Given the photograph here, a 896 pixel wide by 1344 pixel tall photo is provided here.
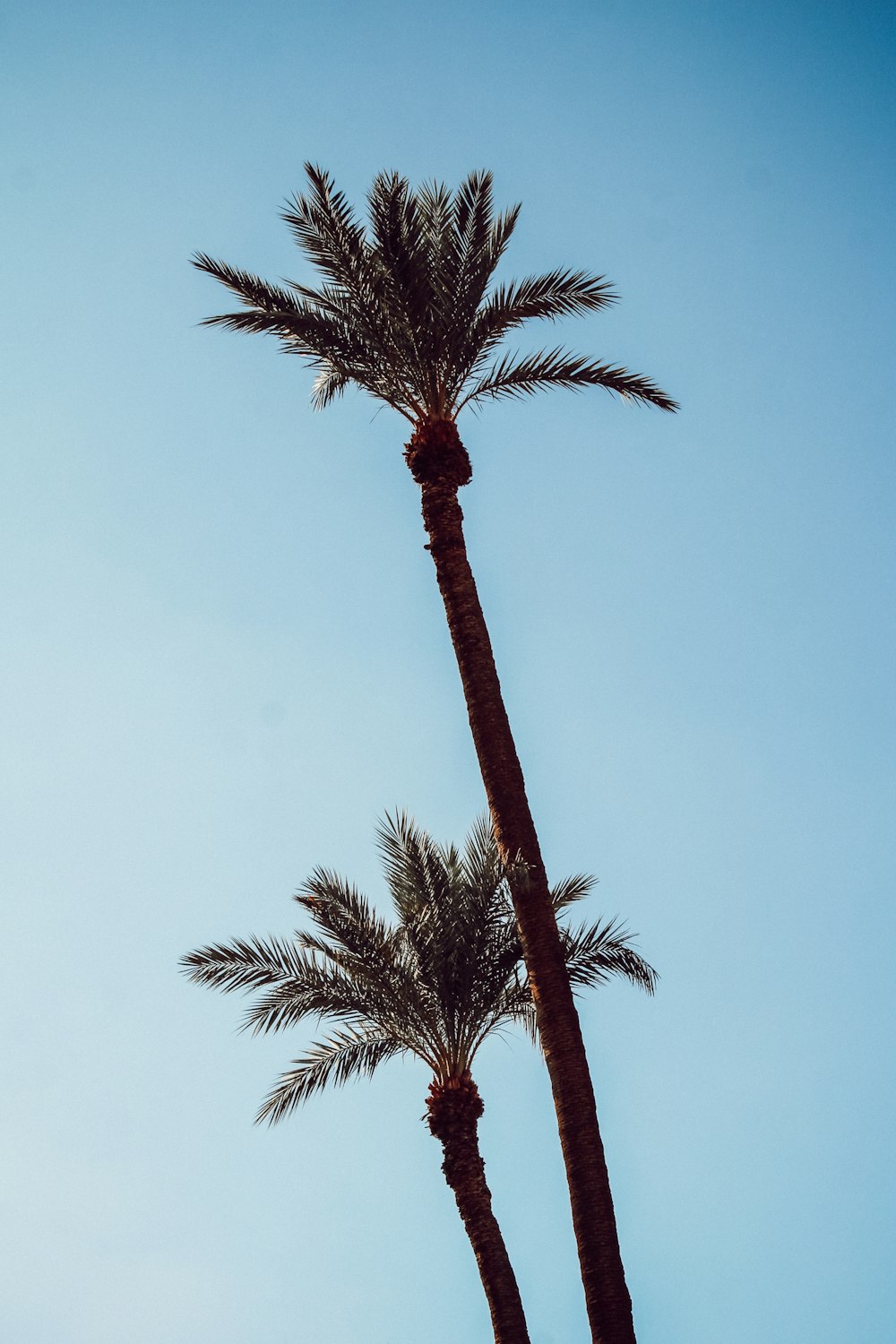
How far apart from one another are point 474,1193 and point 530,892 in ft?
13.2

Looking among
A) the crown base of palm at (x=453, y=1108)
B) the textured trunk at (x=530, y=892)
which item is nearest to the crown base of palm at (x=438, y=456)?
the textured trunk at (x=530, y=892)

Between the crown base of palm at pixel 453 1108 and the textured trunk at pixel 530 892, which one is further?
the crown base of palm at pixel 453 1108

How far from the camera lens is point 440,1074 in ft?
50.6

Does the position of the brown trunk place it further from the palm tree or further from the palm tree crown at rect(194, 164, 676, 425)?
the palm tree crown at rect(194, 164, 676, 425)

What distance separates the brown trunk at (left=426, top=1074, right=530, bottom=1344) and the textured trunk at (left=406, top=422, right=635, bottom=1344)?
279 centimetres

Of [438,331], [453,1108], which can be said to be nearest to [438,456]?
[438,331]

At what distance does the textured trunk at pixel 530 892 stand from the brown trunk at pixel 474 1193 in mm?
2787

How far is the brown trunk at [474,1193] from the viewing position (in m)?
14.1

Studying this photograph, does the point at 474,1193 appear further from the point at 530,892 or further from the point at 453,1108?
the point at 530,892

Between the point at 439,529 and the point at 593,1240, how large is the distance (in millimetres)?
7866

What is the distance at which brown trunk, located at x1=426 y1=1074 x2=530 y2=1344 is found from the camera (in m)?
14.1

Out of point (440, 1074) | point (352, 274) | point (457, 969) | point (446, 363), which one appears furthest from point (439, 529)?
point (440, 1074)

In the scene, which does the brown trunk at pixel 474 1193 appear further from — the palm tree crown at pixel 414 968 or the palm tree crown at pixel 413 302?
the palm tree crown at pixel 413 302

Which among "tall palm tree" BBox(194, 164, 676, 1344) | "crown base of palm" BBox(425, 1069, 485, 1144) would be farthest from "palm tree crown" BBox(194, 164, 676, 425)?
"crown base of palm" BBox(425, 1069, 485, 1144)
